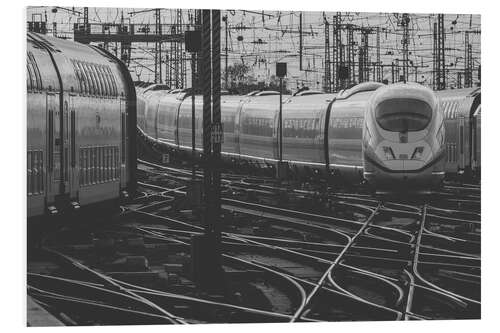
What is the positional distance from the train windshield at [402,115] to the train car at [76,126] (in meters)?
3.29

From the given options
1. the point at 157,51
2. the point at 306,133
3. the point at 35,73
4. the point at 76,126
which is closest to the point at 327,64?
the point at 157,51

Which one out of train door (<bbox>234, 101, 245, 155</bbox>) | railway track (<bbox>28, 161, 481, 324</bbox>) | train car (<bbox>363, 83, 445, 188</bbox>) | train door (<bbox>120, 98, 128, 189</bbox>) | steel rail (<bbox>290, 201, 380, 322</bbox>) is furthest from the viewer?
train door (<bbox>234, 101, 245, 155</bbox>)

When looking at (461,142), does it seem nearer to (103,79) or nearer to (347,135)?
(347,135)

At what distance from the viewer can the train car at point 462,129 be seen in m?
16.7

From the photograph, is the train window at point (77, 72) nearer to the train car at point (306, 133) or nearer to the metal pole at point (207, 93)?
the metal pole at point (207, 93)

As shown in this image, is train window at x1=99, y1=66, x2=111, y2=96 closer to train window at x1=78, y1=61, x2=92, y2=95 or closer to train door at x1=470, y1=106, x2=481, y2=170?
train window at x1=78, y1=61, x2=92, y2=95

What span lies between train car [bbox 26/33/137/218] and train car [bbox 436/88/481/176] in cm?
362

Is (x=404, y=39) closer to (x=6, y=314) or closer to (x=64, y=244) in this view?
(x=64, y=244)

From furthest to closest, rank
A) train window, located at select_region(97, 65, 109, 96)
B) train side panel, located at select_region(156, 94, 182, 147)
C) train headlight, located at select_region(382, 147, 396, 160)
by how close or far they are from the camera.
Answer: train headlight, located at select_region(382, 147, 396, 160) → train side panel, located at select_region(156, 94, 182, 147) → train window, located at select_region(97, 65, 109, 96)

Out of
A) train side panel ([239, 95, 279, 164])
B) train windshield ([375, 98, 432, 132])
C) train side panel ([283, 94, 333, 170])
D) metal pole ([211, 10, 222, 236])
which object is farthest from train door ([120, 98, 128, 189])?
train windshield ([375, 98, 432, 132])

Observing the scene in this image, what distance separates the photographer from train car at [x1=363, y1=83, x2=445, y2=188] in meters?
18.0

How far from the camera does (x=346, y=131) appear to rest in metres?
20.1

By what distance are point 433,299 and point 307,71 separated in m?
3.06
